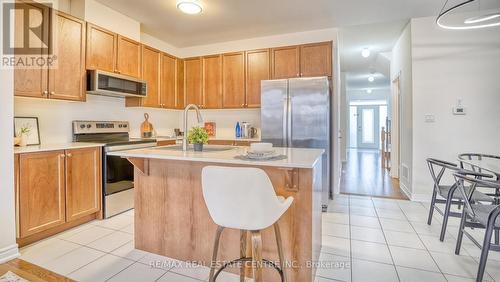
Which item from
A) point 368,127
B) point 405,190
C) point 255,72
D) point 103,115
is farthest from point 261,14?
point 368,127

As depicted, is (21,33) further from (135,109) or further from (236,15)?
(236,15)

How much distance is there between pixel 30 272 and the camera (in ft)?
6.40

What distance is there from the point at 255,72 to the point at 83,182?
9.25ft

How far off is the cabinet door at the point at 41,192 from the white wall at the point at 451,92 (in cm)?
446

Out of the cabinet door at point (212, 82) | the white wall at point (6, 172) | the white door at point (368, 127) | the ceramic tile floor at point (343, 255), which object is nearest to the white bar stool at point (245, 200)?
the ceramic tile floor at point (343, 255)

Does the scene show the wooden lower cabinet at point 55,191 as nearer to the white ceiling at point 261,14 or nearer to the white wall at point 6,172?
the white wall at point 6,172

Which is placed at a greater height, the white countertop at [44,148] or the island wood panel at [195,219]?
the white countertop at [44,148]

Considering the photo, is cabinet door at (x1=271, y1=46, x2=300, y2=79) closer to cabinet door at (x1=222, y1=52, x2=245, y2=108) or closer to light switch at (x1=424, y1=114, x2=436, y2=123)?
cabinet door at (x1=222, y1=52, x2=245, y2=108)

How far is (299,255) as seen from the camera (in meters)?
1.78

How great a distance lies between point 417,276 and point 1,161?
131 inches

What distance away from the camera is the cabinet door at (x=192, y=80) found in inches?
183

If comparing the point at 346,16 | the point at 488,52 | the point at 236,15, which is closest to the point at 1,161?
the point at 236,15

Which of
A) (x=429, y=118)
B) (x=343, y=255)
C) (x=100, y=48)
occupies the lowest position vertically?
(x=343, y=255)

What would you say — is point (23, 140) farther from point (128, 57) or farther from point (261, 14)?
point (261, 14)
